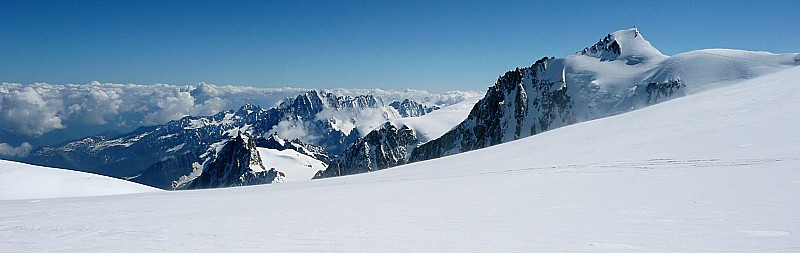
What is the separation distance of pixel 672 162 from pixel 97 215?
1738 cm

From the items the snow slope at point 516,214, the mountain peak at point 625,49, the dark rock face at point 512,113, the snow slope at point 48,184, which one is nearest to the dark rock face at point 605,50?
the mountain peak at point 625,49

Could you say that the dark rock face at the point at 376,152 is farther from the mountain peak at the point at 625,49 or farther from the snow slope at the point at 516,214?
the snow slope at the point at 516,214

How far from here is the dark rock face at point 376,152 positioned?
16125 centimetres

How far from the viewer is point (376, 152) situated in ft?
537

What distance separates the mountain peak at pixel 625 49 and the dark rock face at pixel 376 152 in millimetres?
77586

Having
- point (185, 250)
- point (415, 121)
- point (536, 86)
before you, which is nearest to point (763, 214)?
point (185, 250)

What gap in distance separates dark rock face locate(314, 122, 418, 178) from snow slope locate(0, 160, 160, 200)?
13860 cm

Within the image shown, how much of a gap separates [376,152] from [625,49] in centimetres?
9770

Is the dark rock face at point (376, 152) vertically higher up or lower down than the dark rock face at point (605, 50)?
lower down

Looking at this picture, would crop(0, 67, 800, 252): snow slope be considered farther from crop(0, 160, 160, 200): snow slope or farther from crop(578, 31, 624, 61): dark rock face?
crop(578, 31, 624, 61): dark rock face

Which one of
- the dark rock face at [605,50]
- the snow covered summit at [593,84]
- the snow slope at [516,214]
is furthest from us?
the dark rock face at [605,50]

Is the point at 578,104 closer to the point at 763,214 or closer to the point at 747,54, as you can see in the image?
the point at 747,54

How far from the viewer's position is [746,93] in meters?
28.9

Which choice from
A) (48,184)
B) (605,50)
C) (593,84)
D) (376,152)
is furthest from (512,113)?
(48,184)
